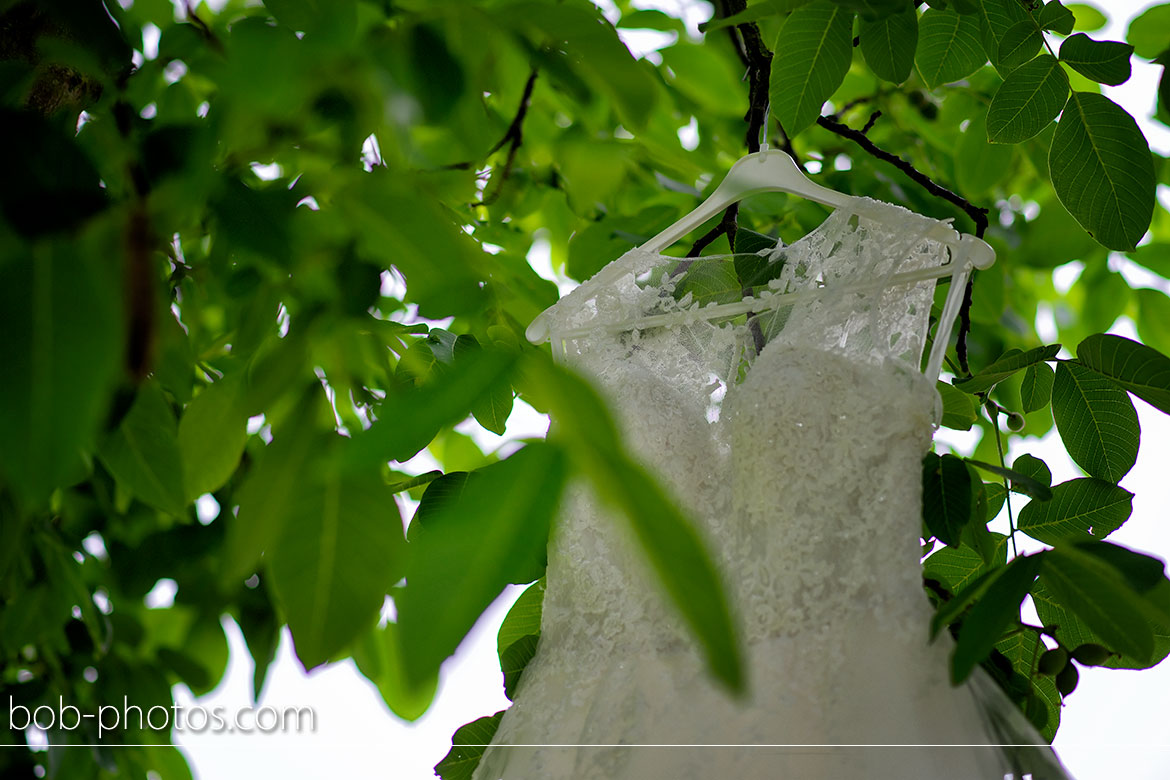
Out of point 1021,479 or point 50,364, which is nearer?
point 50,364

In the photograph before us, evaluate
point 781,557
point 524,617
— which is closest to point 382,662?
point 524,617

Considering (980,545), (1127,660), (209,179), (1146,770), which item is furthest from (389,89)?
(1146,770)

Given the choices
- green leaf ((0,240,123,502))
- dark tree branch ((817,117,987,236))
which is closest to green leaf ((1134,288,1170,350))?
dark tree branch ((817,117,987,236))

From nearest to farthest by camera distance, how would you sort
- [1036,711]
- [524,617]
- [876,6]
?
[876,6]
[1036,711]
[524,617]

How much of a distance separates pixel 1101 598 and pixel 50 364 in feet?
1.97

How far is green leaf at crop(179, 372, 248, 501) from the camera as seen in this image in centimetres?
51

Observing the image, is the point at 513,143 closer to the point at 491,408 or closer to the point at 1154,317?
the point at 491,408

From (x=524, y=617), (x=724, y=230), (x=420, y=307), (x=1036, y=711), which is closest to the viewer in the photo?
(x=420, y=307)

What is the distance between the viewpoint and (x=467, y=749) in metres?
0.89

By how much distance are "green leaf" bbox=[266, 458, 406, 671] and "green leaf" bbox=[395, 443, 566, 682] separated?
3 cm

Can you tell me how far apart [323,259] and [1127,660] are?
80cm

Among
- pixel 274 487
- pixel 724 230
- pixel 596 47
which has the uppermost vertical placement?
pixel 724 230

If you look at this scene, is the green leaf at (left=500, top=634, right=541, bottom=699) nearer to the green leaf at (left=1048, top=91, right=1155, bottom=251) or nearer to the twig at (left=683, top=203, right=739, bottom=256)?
the twig at (left=683, top=203, right=739, bottom=256)

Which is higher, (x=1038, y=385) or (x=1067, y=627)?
(x=1038, y=385)
